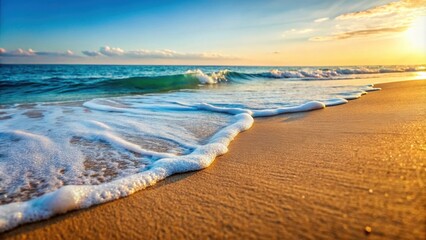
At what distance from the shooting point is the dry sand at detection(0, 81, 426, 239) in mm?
1395

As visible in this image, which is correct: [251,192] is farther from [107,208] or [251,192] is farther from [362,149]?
[362,149]

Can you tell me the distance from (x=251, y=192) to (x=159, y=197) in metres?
0.66

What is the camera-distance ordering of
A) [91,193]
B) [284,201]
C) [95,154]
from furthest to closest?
[95,154]
[91,193]
[284,201]

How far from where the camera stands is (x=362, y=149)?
2508 mm

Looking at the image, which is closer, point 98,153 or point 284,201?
point 284,201

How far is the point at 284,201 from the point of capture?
1.67 m

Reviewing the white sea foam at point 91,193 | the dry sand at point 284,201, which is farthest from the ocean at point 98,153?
the dry sand at point 284,201

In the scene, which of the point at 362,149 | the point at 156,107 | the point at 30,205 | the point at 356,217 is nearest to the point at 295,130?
the point at 362,149

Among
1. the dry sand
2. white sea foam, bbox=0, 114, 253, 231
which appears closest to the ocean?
white sea foam, bbox=0, 114, 253, 231

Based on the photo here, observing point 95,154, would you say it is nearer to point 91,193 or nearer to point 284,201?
point 91,193

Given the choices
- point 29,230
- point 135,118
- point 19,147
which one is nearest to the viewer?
point 29,230

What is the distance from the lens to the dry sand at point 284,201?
1.39m

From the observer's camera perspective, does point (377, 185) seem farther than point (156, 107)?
No

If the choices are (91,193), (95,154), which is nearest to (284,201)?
(91,193)
